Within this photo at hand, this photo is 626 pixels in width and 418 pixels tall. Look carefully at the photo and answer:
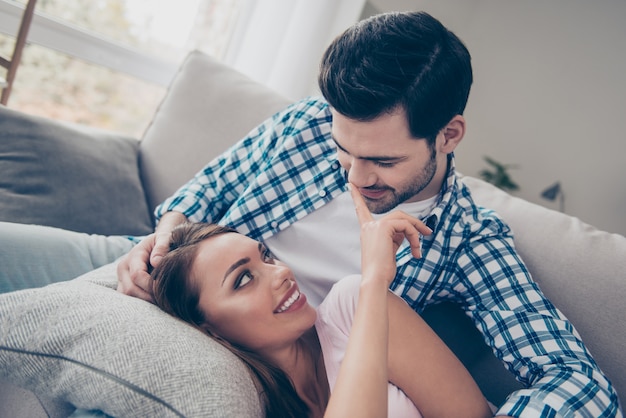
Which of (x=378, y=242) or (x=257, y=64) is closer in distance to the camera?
(x=378, y=242)

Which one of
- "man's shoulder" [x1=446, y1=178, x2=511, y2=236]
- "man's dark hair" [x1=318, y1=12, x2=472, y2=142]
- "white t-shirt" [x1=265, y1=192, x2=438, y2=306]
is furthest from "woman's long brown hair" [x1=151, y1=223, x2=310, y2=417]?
"man's shoulder" [x1=446, y1=178, x2=511, y2=236]

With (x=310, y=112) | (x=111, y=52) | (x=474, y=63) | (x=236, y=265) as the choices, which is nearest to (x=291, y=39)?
(x=111, y=52)

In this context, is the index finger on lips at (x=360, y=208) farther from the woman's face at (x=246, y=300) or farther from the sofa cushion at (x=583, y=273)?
the sofa cushion at (x=583, y=273)

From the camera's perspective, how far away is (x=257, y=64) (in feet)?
8.41

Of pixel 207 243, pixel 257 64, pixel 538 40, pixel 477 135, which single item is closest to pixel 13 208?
pixel 207 243

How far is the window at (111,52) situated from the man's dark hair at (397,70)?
1.82 m

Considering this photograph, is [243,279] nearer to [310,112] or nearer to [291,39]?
[310,112]

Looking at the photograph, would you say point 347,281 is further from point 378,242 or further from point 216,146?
point 216,146

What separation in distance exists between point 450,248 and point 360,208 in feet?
0.98

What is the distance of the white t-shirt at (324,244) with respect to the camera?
1.26 meters

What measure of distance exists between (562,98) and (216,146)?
2858mm

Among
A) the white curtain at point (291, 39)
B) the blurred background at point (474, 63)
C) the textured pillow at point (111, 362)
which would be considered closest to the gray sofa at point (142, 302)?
the textured pillow at point (111, 362)

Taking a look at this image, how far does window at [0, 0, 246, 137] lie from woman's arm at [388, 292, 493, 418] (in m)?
2.19

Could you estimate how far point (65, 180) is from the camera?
1338 mm
